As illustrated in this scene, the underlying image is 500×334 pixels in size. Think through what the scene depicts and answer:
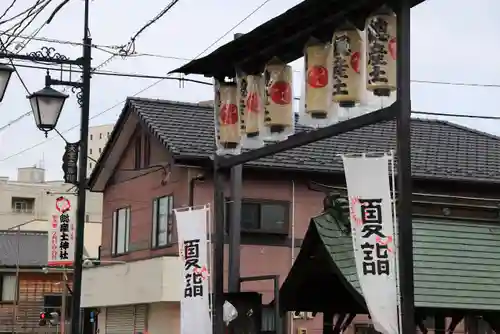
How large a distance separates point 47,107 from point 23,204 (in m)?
62.6

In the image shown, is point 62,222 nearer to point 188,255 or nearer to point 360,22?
point 188,255

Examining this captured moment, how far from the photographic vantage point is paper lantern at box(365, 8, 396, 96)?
29.4 feet

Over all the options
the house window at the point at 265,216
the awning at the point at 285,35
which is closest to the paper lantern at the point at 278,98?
the awning at the point at 285,35

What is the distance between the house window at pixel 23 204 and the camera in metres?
74.9

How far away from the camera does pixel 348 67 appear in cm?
964

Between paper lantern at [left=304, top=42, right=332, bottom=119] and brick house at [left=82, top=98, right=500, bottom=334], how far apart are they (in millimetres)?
13376

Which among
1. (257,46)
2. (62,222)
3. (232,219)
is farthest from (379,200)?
(62,222)

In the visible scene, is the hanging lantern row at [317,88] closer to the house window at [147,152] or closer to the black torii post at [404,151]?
the black torii post at [404,151]

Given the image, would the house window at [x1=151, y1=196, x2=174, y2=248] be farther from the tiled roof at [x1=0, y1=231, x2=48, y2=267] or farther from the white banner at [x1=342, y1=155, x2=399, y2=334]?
the tiled roof at [x1=0, y1=231, x2=48, y2=267]

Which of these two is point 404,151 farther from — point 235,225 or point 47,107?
point 235,225

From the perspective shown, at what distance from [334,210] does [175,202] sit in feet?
45.9

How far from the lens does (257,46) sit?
1132cm

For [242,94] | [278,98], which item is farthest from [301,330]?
[278,98]

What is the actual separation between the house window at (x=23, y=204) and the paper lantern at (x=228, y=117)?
2558 inches
